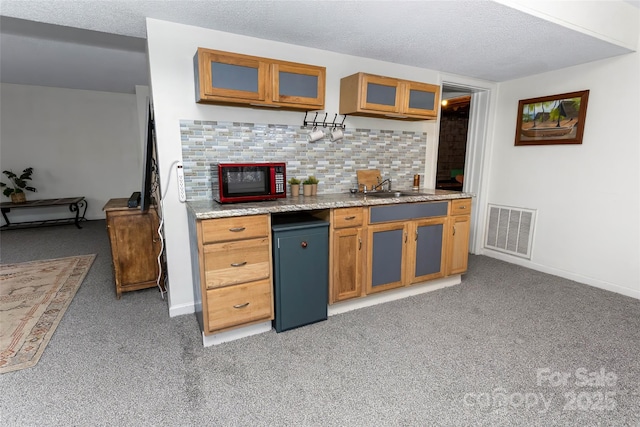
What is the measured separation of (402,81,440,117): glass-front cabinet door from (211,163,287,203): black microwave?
141 cm

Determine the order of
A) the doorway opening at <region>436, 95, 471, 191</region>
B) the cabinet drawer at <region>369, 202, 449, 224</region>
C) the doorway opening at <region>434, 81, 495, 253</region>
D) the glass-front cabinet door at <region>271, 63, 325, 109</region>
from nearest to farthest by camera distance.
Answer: the glass-front cabinet door at <region>271, 63, 325, 109</region> < the cabinet drawer at <region>369, 202, 449, 224</region> < the doorway opening at <region>434, 81, 495, 253</region> < the doorway opening at <region>436, 95, 471, 191</region>

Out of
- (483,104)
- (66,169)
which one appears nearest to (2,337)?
(66,169)

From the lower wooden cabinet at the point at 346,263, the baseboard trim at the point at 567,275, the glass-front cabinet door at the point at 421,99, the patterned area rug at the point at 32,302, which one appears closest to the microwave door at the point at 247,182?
the lower wooden cabinet at the point at 346,263

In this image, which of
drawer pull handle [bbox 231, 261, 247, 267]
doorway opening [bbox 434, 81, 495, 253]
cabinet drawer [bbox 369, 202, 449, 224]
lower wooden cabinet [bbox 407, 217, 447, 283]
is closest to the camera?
drawer pull handle [bbox 231, 261, 247, 267]

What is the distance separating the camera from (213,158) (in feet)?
8.51

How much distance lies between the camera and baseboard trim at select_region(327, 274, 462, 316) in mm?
2694

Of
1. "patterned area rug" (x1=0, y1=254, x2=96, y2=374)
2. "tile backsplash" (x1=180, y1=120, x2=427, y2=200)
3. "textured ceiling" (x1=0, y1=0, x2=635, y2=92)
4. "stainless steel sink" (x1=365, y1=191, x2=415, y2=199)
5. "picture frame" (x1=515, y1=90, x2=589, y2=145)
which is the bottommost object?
"patterned area rug" (x1=0, y1=254, x2=96, y2=374)

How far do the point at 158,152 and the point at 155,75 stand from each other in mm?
547

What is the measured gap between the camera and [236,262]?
85.0 inches

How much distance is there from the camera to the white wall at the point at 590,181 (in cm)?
294

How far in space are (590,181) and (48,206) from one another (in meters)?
7.60

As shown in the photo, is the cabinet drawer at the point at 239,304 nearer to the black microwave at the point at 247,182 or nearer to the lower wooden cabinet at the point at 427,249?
the black microwave at the point at 247,182

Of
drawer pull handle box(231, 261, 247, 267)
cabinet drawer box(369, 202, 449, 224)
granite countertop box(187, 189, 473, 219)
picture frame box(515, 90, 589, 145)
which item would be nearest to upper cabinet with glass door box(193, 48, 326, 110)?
granite countertop box(187, 189, 473, 219)

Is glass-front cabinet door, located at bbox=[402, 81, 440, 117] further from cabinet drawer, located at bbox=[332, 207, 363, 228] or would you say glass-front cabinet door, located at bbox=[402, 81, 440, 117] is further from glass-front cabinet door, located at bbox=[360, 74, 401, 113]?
cabinet drawer, located at bbox=[332, 207, 363, 228]
